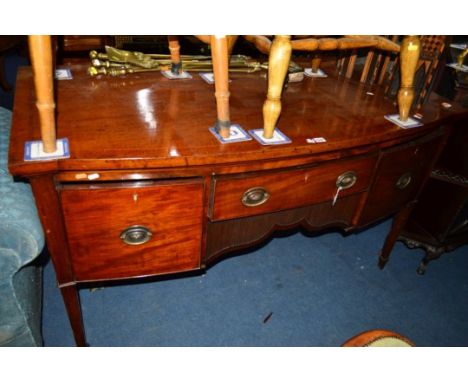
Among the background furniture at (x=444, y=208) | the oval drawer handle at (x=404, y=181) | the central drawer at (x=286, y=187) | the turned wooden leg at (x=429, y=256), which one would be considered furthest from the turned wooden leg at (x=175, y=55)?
the turned wooden leg at (x=429, y=256)

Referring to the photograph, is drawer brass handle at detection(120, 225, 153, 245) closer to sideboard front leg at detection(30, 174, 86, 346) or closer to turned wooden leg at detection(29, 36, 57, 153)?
sideboard front leg at detection(30, 174, 86, 346)

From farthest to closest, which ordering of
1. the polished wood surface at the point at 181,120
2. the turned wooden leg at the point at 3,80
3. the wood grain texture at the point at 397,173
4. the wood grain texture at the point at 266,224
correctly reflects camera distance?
the turned wooden leg at the point at 3,80
the wood grain texture at the point at 397,173
the wood grain texture at the point at 266,224
the polished wood surface at the point at 181,120

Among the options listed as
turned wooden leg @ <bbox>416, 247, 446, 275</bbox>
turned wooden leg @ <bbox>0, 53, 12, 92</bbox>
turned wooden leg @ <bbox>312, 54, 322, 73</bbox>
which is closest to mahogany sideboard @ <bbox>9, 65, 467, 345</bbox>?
turned wooden leg @ <bbox>312, 54, 322, 73</bbox>

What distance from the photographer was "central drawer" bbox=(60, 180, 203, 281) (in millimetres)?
796

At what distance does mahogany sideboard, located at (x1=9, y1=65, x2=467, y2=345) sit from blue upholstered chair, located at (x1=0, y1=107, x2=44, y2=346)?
0.27 ft

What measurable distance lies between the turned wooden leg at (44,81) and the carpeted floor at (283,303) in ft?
3.19

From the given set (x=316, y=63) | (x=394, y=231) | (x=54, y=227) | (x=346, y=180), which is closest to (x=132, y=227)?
(x=54, y=227)

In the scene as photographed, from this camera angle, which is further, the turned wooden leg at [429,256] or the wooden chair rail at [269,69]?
the turned wooden leg at [429,256]

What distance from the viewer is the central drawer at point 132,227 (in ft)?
2.61

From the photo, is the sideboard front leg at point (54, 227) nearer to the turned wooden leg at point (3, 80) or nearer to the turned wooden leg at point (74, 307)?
the turned wooden leg at point (74, 307)

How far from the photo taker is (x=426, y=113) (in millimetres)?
1200

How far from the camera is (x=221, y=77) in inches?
32.3
